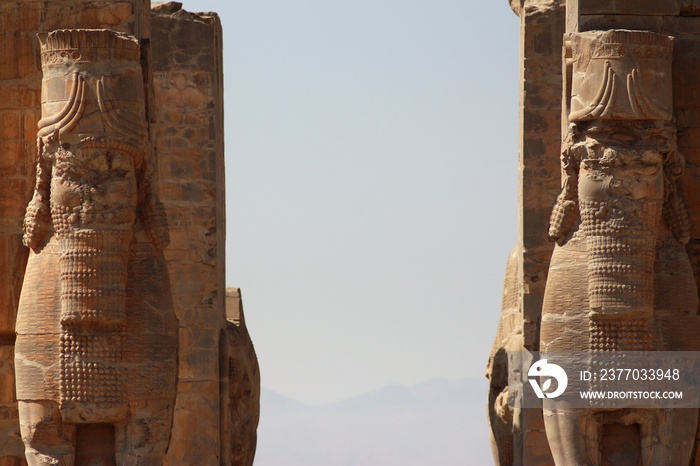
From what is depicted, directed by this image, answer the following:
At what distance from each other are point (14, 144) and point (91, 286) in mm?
1555

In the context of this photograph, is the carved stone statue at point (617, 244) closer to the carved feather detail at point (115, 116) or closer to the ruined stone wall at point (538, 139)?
the ruined stone wall at point (538, 139)

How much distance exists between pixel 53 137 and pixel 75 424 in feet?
5.28

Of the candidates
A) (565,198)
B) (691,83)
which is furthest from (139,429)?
(691,83)

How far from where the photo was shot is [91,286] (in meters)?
12.9

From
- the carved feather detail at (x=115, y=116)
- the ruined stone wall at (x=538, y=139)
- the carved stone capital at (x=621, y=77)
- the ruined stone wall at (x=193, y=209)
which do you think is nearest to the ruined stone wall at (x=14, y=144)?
the carved feather detail at (x=115, y=116)

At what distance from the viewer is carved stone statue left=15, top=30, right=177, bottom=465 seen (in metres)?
12.9

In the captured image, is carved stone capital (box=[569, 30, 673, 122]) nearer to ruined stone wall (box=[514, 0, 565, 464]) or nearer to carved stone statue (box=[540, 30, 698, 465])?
carved stone statue (box=[540, 30, 698, 465])

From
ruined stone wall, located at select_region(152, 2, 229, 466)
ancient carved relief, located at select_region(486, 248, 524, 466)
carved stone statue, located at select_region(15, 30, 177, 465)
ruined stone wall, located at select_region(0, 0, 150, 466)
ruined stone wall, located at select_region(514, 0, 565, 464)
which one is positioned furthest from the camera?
ruined stone wall, located at select_region(152, 2, 229, 466)

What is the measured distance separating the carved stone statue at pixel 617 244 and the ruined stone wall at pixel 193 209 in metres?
3.92

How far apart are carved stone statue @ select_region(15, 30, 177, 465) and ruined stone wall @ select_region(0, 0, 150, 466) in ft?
3.03

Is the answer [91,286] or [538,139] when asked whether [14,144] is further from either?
[538,139]

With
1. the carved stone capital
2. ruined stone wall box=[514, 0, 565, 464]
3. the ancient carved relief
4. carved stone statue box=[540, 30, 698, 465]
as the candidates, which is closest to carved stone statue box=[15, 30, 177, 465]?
carved stone statue box=[540, 30, 698, 465]

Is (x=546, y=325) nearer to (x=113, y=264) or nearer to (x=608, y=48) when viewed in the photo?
(x=608, y=48)

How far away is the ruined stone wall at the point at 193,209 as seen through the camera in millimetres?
16656
